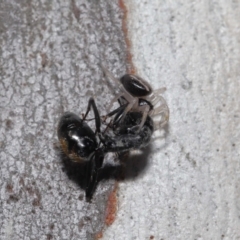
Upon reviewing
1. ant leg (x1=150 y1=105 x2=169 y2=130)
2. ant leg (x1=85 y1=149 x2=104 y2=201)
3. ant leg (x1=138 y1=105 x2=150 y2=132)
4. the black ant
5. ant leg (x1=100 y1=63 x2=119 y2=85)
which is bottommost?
ant leg (x1=85 y1=149 x2=104 y2=201)

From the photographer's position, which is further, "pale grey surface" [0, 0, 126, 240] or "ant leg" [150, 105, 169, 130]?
"ant leg" [150, 105, 169, 130]

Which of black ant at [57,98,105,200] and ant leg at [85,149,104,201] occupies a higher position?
black ant at [57,98,105,200]

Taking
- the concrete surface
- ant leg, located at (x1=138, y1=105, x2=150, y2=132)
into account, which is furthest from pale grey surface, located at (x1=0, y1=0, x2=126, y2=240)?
ant leg, located at (x1=138, y1=105, x2=150, y2=132)

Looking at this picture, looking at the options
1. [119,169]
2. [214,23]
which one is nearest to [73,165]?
[119,169]

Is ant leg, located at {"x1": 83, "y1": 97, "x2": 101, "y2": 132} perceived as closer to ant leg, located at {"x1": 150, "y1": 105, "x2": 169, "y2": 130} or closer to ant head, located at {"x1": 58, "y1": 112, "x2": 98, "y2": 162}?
ant head, located at {"x1": 58, "y1": 112, "x2": 98, "y2": 162}

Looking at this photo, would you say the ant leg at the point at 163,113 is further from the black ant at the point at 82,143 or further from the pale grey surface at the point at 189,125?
the black ant at the point at 82,143

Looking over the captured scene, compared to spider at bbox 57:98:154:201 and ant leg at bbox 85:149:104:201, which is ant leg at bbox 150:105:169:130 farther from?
ant leg at bbox 85:149:104:201

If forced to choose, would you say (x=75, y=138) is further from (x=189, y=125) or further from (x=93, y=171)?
(x=189, y=125)
